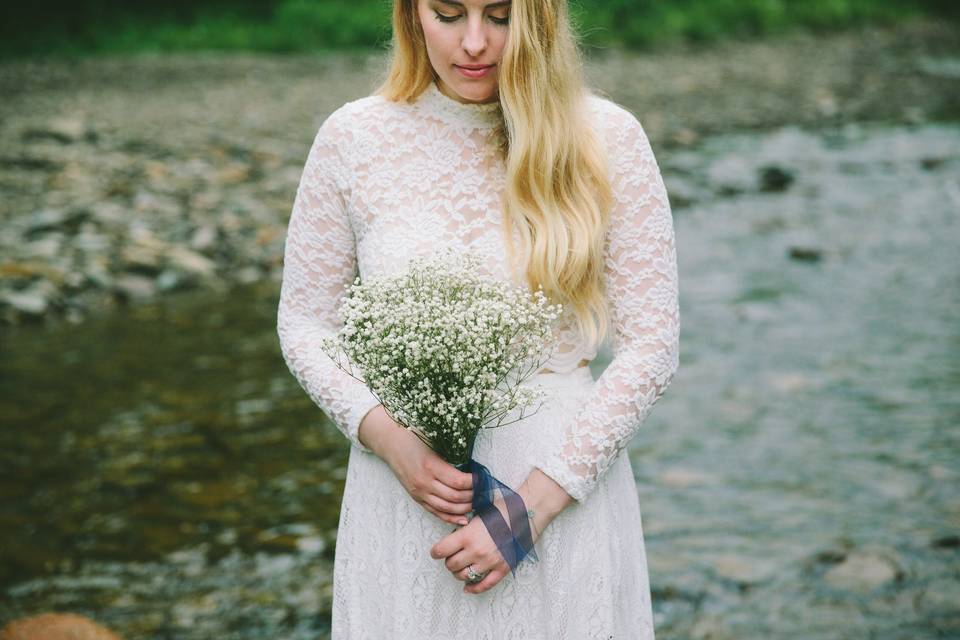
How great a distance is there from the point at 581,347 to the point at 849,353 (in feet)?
17.5

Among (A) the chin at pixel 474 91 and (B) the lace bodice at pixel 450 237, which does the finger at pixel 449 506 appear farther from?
(A) the chin at pixel 474 91

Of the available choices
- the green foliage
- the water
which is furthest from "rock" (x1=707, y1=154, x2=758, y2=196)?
the green foliage

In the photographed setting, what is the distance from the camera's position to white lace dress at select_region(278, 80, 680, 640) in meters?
2.42

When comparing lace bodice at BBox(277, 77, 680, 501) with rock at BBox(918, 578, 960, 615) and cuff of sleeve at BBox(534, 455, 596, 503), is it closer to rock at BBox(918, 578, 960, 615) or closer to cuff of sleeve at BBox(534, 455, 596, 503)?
cuff of sleeve at BBox(534, 455, 596, 503)

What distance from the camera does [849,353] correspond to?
738cm

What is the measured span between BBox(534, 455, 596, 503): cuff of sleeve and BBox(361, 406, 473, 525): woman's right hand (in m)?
0.20

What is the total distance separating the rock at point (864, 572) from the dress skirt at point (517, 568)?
228cm

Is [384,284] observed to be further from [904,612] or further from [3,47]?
[3,47]

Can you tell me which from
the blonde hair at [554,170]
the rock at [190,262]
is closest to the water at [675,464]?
the rock at [190,262]

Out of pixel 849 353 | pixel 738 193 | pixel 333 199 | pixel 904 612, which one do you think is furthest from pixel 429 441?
pixel 738 193

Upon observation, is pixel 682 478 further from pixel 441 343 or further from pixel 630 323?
pixel 441 343

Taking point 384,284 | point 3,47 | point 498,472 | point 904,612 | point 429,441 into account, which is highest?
point 384,284

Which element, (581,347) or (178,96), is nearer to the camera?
(581,347)

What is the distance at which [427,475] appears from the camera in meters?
2.29
